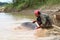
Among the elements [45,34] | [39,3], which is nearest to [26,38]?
[45,34]

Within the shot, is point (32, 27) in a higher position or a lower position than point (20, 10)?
higher

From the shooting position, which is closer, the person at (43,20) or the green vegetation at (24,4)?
the person at (43,20)

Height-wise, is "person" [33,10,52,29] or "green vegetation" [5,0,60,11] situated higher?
"person" [33,10,52,29]

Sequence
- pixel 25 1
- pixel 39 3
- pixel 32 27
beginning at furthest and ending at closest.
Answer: pixel 25 1 < pixel 39 3 < pixel 32 27

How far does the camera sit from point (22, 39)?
7.71m

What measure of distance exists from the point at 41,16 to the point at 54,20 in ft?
5.93

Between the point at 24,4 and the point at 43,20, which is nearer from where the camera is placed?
the point at 43,20

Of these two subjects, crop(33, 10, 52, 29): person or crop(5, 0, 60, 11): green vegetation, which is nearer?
crop(33, 10, 52, 29): person

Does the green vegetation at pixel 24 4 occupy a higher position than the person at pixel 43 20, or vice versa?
the person at pixel 43 20

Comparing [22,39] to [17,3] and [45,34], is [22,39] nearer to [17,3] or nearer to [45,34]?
[45,34]

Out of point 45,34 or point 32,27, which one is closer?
point 45,34

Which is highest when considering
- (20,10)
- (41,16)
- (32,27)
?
(41,16)

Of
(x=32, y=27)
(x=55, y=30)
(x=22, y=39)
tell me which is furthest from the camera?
(x=32, y=27)

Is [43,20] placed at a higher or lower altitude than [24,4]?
higher
